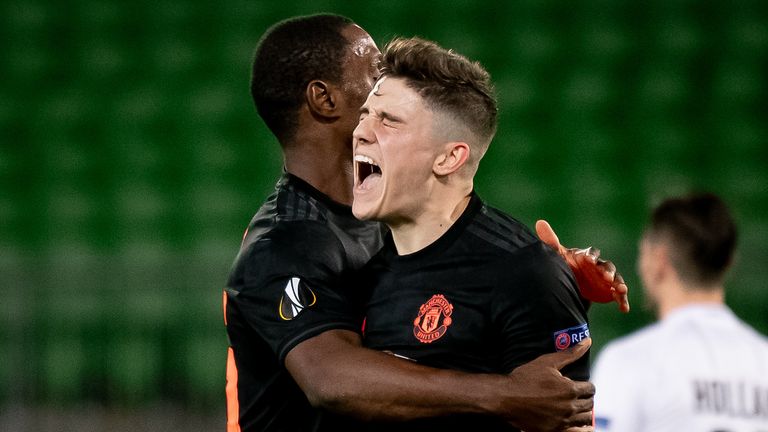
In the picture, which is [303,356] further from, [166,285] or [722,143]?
[722,143]

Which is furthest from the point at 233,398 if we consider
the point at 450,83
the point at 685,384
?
the point at 685,384

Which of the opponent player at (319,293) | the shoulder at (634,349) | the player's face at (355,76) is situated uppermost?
the player's face at (355,76)

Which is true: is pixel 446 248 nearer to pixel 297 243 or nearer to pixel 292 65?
pixel 297 243

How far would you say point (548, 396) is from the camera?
80.2 inches

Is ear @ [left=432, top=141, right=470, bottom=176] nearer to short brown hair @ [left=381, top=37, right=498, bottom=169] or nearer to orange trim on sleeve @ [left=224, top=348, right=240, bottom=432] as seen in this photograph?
short brown hair @ [left=381, top=37, right=498, bottom=169]

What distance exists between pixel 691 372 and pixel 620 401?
0.80 ft

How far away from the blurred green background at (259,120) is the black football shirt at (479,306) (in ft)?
13.9

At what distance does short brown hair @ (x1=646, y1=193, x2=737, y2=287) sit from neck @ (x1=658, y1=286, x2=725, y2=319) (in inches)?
1.1

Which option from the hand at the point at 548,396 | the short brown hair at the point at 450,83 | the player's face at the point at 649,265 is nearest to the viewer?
the hand at the point at 548,396

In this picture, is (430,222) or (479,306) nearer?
(479,306)

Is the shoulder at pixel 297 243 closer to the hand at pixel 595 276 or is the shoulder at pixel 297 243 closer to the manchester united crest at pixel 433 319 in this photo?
the manchester united crest at pixel 433 319

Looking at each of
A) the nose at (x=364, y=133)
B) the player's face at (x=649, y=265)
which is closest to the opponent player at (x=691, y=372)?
the player's face at (x=649, y=265)

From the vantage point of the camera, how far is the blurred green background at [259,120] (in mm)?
6910

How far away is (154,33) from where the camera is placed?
7.38 metres
